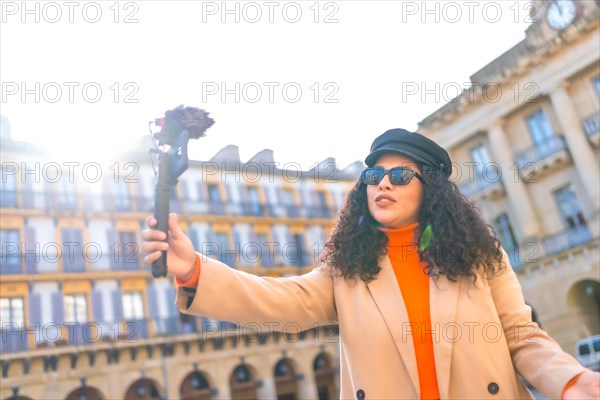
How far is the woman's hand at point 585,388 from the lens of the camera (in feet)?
7.04

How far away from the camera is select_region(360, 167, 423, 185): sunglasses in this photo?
9.78ft

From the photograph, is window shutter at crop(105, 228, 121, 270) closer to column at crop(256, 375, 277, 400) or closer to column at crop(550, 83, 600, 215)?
column at crop(256, 375, 277, 400)

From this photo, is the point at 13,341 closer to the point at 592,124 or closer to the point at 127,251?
the point at 127,251

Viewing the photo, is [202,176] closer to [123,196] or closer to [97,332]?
[123,196]

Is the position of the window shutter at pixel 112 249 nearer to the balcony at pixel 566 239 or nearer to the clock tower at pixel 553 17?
the balcony at pixel 566 239

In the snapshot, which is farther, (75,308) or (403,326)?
(75,308)

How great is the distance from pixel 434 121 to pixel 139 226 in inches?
596

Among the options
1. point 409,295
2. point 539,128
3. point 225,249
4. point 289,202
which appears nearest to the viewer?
point 409,295

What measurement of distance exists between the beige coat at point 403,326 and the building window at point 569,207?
22.2 m

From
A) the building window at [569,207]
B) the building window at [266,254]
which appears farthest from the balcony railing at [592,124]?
the building window at [266,254]

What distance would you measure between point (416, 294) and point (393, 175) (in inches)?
23.2

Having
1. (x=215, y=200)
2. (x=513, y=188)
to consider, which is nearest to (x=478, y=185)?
(x=513, y=188)

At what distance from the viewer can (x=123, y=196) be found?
30.4 m

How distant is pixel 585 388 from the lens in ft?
7.14
